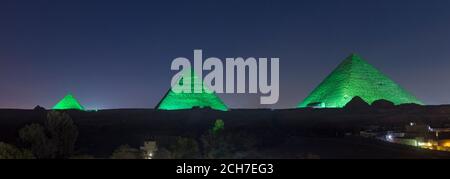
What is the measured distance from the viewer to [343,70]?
46781 mm

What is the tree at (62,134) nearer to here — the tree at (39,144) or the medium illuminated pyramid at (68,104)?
the tree at (39,144)

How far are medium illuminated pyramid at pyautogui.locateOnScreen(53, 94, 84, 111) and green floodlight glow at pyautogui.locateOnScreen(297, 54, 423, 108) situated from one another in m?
21.9

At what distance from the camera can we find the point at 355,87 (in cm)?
4475

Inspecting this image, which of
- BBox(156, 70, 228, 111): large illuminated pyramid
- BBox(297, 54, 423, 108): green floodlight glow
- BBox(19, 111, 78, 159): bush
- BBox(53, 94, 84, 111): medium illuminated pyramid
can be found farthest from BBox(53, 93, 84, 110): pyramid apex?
BBox(19, 111, 78, 159): bush

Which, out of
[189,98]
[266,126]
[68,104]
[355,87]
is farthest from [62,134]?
[68,104]

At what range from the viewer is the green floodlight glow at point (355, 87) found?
1763 inches

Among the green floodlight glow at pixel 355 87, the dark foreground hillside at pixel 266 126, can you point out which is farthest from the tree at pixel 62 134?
the green floodlight glow at pixel 355 87

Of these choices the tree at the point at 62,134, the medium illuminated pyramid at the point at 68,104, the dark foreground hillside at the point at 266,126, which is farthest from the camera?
the medium illuminated pyramid at the point at 68,104

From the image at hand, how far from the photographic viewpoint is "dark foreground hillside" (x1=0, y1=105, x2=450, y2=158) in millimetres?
19062

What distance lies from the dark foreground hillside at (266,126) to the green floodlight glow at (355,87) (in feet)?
8.00

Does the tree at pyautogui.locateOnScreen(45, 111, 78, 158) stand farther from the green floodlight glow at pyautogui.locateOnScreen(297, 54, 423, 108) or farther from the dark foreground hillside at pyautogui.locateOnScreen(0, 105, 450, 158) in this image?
the green floodlight glow at pyautogui.locateOnScreen(297, 54, 423, 108)

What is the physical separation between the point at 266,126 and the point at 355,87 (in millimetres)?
12162
